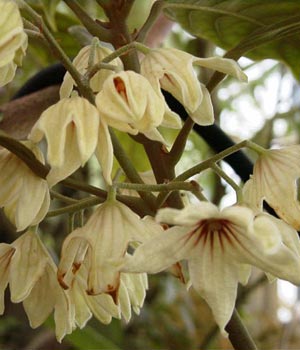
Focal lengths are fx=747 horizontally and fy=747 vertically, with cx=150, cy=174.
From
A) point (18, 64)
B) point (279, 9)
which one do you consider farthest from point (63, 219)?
point (18, 64)

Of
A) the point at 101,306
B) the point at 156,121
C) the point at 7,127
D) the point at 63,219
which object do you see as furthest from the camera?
the point at 63,219

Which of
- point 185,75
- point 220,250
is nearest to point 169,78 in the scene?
point 185,75

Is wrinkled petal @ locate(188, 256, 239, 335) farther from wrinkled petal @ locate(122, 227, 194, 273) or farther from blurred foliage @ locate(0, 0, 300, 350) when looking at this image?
blurred foliage @ locate(0, 0, 300, 350)

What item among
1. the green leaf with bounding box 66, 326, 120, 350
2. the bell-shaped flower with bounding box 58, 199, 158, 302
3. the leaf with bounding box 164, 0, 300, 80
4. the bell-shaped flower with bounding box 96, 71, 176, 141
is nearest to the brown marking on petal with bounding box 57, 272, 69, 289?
the bell-shaped flower with bounding box 58, 199, 158, 302

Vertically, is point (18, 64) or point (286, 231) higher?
point (18, 64)

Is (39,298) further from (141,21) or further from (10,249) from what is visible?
(141,21)

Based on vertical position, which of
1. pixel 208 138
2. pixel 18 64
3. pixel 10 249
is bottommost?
pixel 208 138

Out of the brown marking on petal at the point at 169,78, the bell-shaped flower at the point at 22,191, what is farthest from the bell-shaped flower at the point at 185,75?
the bell-shaped flower at the point at 22,191
